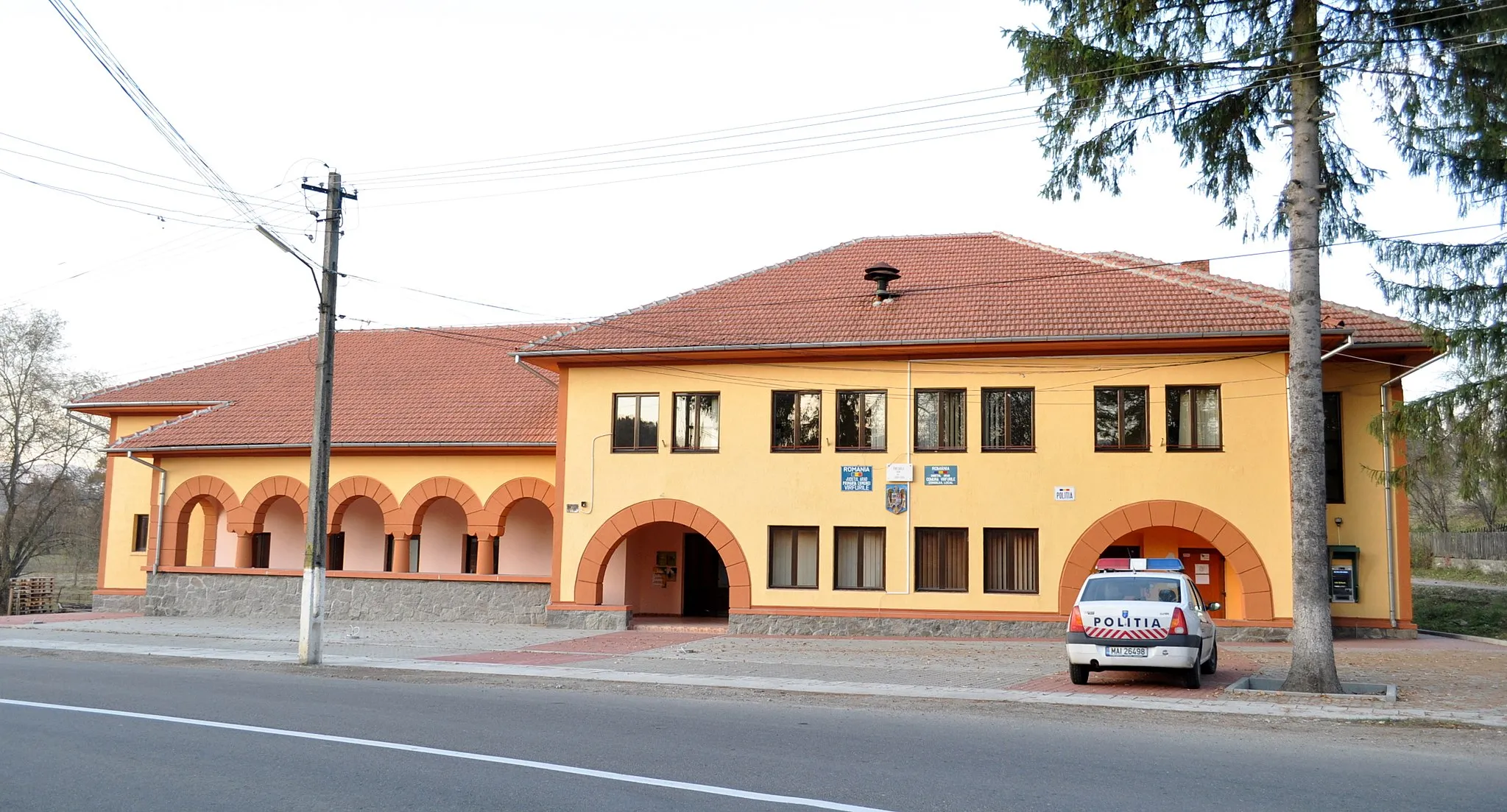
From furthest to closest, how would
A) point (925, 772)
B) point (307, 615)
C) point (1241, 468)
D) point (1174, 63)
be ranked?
point (1241, 468), point (307, 615), point (1174, 63), point (925, 772)

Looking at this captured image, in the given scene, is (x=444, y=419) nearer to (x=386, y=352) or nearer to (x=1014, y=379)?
(x=386, y=352)

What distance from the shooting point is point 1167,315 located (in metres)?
21.3

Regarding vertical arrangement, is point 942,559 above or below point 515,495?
below

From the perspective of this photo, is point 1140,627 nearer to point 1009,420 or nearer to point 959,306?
point 1009,420

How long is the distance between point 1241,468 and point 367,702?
51.7 feet

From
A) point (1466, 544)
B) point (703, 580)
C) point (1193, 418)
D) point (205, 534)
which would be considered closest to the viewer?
point (1193, 418)

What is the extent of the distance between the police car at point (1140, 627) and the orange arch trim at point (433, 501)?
49.8 ft

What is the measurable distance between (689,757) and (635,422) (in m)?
15.3

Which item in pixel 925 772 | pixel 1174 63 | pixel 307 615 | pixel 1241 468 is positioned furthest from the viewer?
pixel 1241 468

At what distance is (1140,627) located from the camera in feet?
46.5

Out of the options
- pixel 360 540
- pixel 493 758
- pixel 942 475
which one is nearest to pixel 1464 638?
pixel 942 475

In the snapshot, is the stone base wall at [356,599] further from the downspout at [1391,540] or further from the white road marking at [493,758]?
the downspout at [1391,540]

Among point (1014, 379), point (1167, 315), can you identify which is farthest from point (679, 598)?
point (1167, 315)

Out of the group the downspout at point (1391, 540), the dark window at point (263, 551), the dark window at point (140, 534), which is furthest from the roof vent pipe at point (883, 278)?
the dark window at point (140, 534)
